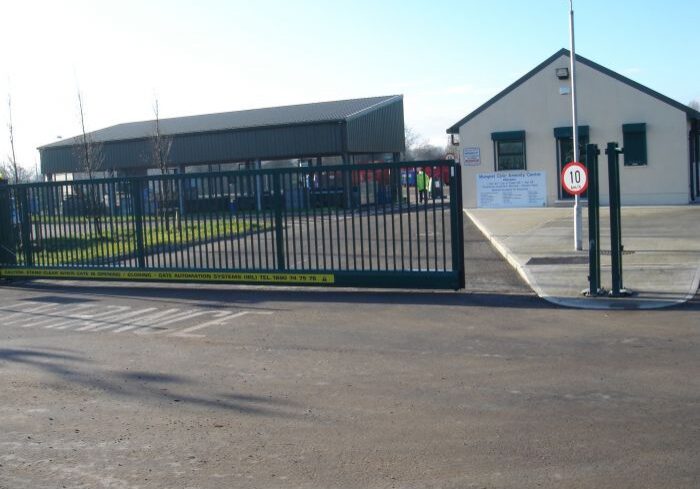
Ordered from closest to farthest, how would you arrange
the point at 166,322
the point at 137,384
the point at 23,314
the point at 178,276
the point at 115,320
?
the point at 137,384 → the point at 166,322 → the point at 115,320 → the point at 23,314 → the point at 178,276

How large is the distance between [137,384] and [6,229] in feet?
32.8

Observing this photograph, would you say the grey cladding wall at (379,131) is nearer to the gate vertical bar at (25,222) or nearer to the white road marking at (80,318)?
the gate vertical bar at (25,222)

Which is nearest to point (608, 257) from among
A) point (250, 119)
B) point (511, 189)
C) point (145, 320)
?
point (145, 320)

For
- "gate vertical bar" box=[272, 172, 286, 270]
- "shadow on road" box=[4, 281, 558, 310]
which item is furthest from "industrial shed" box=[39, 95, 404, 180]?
"gate vertical bar" box=[272, 172, 286, 270]

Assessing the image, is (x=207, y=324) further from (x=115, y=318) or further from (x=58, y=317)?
(x=58, y=317)

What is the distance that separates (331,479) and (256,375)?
3038mm

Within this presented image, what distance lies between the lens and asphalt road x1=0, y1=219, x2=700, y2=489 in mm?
5531

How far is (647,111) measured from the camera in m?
31.4

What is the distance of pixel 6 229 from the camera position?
16.7 meters

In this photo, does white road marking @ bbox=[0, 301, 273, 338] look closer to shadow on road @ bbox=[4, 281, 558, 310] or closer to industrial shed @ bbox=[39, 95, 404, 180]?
shadow on road @ bbox=[4, 281, 558, 310]

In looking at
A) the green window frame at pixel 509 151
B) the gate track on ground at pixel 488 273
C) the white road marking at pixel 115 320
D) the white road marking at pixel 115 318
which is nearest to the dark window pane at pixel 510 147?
the green window frame at pixel 509 151

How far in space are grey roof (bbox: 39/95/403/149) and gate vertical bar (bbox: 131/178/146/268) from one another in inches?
877

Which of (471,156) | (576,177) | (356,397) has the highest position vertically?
(471,156)

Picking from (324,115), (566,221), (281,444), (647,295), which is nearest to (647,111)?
(566,221)
